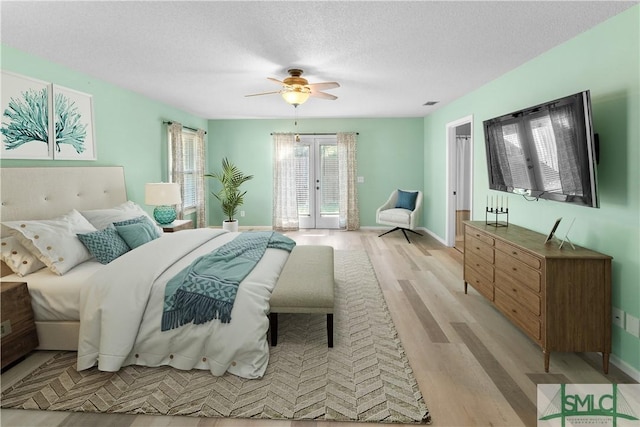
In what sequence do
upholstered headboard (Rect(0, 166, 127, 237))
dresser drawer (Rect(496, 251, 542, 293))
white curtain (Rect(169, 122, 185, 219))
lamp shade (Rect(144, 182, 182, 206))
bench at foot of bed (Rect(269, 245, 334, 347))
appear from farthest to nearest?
white curtain (Rect(169, 122, 185, 219)) < lamp shade (Rect(144, 182, 182, 206)) < upholstered headboard (Rect(0, 166, 127, 237)) < bench at foot of bed (Rect(269, 245, 334, 347)) < dresser drawer (Rect(496, 251, 542, 293))

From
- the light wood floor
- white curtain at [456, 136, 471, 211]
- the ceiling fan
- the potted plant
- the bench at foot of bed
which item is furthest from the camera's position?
white curtain at [456, 136, 471, 211]

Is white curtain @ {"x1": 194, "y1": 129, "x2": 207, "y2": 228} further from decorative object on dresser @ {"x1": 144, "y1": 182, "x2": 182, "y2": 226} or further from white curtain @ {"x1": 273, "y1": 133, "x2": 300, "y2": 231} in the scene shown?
decorative object on dresser @ {"x1": 144, "y1": 182, "x2": 182, "y2": 226}

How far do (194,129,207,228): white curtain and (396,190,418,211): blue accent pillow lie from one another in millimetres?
→ 3892

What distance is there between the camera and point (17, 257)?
9.20 ft

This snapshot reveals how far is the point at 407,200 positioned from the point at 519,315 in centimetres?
472

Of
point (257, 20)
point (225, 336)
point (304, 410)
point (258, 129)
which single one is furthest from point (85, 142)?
point (258, 129)

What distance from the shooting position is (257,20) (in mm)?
2674

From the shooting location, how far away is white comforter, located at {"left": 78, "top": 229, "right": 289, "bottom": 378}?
246cm

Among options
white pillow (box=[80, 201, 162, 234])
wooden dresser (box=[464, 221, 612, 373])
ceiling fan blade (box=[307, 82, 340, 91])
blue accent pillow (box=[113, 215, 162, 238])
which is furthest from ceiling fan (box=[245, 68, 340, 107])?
wooden dresser (box=[464, 221, 612, 373])

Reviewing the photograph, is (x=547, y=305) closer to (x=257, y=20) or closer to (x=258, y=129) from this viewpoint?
(x=257, y=20)

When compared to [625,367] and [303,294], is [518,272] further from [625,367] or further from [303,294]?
[303,294]

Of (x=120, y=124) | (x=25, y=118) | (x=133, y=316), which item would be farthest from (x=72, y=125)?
(x=133, y=316)

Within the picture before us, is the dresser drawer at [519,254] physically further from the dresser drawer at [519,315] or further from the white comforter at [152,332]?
the white comforter at [152,332]

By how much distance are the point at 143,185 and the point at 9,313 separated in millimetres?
3079
